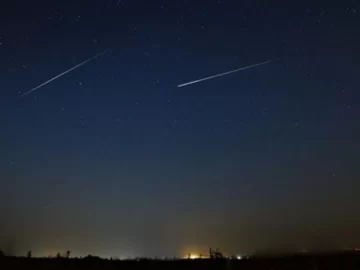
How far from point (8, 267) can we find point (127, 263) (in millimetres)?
8826

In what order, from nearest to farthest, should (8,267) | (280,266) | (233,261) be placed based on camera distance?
(8,267) → (280,266) → (233,261)

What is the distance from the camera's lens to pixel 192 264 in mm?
35312

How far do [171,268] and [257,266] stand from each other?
667cm

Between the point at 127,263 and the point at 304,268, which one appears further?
the point at 127,263

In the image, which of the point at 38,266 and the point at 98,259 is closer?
the point at 38,266

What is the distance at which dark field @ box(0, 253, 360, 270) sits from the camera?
3250cm

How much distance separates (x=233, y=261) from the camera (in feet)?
119

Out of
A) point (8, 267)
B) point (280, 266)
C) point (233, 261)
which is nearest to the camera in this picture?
point (8, 267)

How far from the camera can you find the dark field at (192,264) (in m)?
32.5

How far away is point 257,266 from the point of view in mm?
34156

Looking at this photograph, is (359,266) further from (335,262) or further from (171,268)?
(171,268)

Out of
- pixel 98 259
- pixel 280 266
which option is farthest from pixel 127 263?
pixel 280 266

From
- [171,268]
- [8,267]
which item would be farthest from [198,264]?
[8,267]

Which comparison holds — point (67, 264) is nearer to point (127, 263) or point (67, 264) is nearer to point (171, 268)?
point (127, 263)
